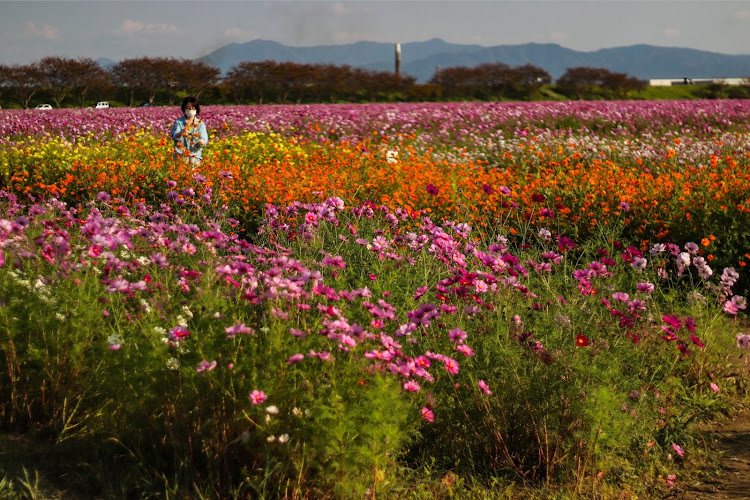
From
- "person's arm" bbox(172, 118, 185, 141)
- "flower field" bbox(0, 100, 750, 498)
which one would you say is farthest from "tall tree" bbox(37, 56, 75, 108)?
"flower field" bbox(0, 100, 750, 498)

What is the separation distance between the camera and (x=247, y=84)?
3747 centimetres

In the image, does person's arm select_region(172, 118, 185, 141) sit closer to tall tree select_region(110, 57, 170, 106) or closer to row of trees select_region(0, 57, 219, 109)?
row of trees select_region(0, 57, 219, 109)

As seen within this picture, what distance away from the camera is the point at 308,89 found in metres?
38.5

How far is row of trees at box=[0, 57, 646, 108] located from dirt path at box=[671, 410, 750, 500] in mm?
33994

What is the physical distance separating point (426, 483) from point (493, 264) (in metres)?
1.10

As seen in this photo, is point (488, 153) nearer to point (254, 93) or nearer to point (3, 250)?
point (3, 250)

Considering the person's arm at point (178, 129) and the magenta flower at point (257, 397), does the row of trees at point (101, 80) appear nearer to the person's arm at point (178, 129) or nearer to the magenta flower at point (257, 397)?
the person's arm at point (178, 129)

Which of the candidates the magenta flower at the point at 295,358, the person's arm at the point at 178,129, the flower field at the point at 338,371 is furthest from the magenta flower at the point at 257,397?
the person's arm at the point at 178,129

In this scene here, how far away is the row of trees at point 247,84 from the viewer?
3784 centimetres

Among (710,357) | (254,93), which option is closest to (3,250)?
(710,357)

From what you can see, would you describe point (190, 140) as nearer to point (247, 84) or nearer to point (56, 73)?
point (247, 84)

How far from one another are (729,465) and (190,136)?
6956 millimetres

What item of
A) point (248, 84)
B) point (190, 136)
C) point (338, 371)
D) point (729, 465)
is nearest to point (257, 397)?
point (338, 371)

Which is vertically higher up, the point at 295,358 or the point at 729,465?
the point at 295,358
